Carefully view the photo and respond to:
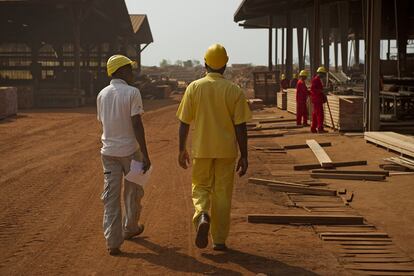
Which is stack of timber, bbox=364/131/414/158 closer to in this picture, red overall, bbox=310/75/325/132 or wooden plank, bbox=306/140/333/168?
wooden plank, bbox=306/140/333/168

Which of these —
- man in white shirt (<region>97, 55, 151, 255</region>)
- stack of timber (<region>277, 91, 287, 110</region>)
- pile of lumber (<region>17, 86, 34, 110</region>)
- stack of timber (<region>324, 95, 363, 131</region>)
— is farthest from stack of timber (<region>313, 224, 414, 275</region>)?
pile of lumber (<region>17, 86, 34, 110</region>)

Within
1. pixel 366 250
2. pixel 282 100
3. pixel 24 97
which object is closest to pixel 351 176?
pixel 366 250

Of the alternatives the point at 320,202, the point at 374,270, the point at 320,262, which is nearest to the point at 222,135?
the point at 320,262

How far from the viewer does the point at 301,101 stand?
58.5ft

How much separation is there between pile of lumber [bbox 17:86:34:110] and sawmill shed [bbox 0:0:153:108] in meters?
0.04

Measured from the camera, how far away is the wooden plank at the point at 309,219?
6.70 meters

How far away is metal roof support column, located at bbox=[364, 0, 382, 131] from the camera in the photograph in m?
14.4

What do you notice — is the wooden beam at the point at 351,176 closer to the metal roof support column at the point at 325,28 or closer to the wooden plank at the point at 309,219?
the wooden plank at the point at 309,219

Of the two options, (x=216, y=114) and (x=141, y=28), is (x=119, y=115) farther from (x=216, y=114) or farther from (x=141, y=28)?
(x=141, y=28)

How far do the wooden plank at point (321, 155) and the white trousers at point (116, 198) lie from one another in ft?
17.0

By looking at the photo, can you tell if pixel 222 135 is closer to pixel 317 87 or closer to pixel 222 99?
pixel 222 99

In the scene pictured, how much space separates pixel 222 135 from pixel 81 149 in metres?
8.58

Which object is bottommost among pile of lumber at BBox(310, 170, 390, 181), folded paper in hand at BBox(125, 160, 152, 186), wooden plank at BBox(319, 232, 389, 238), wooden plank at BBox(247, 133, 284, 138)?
wooden plank at BBox(319, 232, 389, 238)

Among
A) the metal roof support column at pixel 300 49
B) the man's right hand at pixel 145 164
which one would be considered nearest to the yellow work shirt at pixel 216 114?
the man's right hand at pixel 145 164
